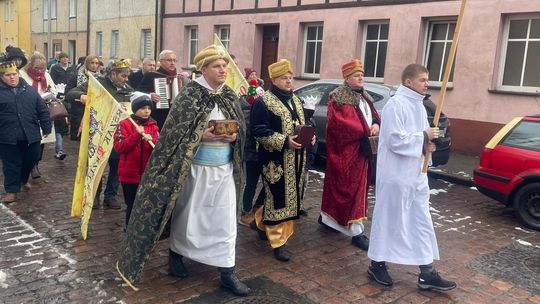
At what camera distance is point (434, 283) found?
14.2ft

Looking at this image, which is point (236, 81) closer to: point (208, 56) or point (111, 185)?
point (111, 185)

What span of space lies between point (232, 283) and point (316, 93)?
21.4ft

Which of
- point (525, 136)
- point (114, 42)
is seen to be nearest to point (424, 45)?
point (525, 136)

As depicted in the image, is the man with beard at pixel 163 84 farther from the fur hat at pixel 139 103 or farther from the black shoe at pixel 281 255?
the black shoe at pixel 281 255

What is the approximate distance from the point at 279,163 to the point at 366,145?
0.94m

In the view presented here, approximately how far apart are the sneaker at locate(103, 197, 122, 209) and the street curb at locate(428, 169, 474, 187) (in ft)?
19.3

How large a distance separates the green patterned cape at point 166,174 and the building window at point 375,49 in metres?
10.7

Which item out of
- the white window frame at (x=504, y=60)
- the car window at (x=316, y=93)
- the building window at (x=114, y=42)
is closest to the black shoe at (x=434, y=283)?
the car window at (x=316, y=93)

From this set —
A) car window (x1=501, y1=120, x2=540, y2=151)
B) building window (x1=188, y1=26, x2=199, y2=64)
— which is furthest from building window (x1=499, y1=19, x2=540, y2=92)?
building window (x1=188, y1=26, x2=199, y2=64)

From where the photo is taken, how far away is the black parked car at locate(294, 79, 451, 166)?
8711mm

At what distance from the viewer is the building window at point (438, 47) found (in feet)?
40.5

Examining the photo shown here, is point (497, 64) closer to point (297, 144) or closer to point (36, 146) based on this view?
point (297, 144)

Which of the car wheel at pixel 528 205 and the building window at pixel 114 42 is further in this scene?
the building window at pixel 114 42

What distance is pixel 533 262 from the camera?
522 centimetres
